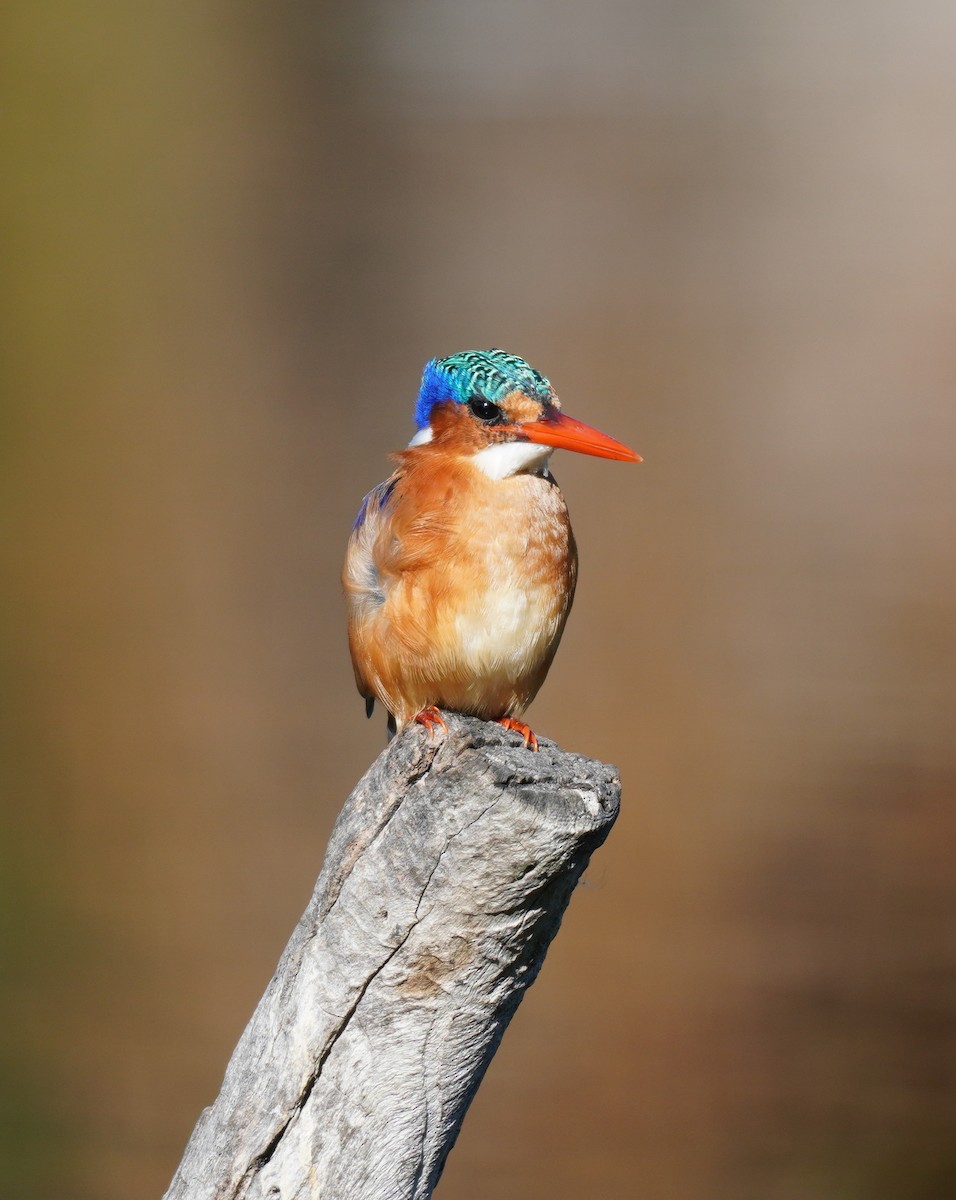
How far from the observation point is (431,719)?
1.45 m

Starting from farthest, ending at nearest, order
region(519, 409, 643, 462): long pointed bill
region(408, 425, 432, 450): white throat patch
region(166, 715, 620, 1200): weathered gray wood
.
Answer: region(408, 425, 432, 450): white throat patch
region(519, 409, 643, 462): long pointed bill
region(166, 715, 620, 1200): weathered gray wood

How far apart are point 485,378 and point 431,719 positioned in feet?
1.77

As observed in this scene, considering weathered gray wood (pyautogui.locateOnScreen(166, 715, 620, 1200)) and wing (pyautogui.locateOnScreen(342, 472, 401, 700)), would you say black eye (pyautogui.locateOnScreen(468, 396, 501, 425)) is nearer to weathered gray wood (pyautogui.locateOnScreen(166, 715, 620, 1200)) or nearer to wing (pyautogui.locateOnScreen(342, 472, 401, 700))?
wing (pyautogui.locateOnScreen(342, 472, 401, 700))

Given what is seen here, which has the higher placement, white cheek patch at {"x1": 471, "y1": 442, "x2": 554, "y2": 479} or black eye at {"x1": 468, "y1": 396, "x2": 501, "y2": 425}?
black eye at {"x1": 468, "y1": 396, "x2": 501, "y2": 425}

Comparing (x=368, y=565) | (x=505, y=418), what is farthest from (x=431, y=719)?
(x=505, y=418)

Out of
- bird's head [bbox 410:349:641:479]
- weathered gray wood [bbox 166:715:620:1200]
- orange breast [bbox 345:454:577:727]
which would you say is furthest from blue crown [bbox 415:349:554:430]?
weathered gray wood [bbox 166:715:620:1200]

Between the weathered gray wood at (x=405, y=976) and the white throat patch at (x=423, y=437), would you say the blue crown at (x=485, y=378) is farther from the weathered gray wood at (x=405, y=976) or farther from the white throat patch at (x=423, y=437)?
the weathered gray wood at (x=405, y=976)

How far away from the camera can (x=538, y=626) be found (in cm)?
171

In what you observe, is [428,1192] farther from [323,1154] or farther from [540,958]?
[540,958]

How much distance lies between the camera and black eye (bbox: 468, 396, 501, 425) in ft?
5.71

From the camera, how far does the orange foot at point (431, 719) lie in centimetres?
132

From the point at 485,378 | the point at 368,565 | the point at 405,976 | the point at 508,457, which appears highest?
the point at 485,378

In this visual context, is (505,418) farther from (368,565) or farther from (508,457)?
(368,565)

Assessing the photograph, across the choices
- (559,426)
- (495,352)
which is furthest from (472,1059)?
(495,352)
